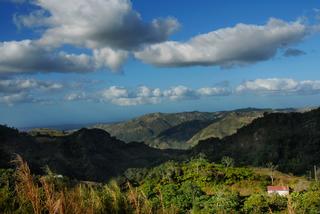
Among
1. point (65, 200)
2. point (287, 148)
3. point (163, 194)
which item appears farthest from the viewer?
point (287, 148)

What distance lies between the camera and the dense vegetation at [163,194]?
182 inches

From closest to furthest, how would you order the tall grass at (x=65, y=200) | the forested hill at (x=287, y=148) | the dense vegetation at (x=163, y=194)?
the tall grass at (x=65, y=200) → the dense vegetation at (x=163, y=194) → the forested hill at (x=287, y=148)

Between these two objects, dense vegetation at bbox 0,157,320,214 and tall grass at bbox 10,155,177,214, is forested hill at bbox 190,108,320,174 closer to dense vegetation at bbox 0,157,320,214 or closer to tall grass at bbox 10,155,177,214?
dense vegetation at bbox 0,157,320,214

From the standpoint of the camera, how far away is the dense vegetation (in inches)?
182

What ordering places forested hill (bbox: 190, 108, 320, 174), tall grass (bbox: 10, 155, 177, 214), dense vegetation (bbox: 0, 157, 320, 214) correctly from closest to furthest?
tall grass (bbox: 10, 155, 177, 214) → dense vegetation (bbox: 0, 157, 320, 214) → forested hill (bbox: 190, 108, 320, 174)

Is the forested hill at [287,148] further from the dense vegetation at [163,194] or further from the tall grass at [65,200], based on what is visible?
the tall grass at [65,200]

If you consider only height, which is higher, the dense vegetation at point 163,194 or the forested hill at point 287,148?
the dense vegetation at point 163,194

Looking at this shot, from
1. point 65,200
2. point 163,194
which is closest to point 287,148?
point 163,194

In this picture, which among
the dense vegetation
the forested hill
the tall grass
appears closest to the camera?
the tall grass

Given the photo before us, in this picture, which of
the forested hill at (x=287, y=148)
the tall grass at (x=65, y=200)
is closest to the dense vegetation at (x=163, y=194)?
the tall grass at (x=65, y=200)

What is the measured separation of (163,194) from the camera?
154 feet

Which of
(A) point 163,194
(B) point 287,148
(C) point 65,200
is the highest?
(C) point 65,200

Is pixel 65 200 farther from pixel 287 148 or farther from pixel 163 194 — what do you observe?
pixel 287 148

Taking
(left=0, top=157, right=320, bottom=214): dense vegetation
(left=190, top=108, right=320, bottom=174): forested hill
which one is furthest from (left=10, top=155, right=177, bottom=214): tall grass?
(left=190, top=108, right=320, bottom=174): forested hill
